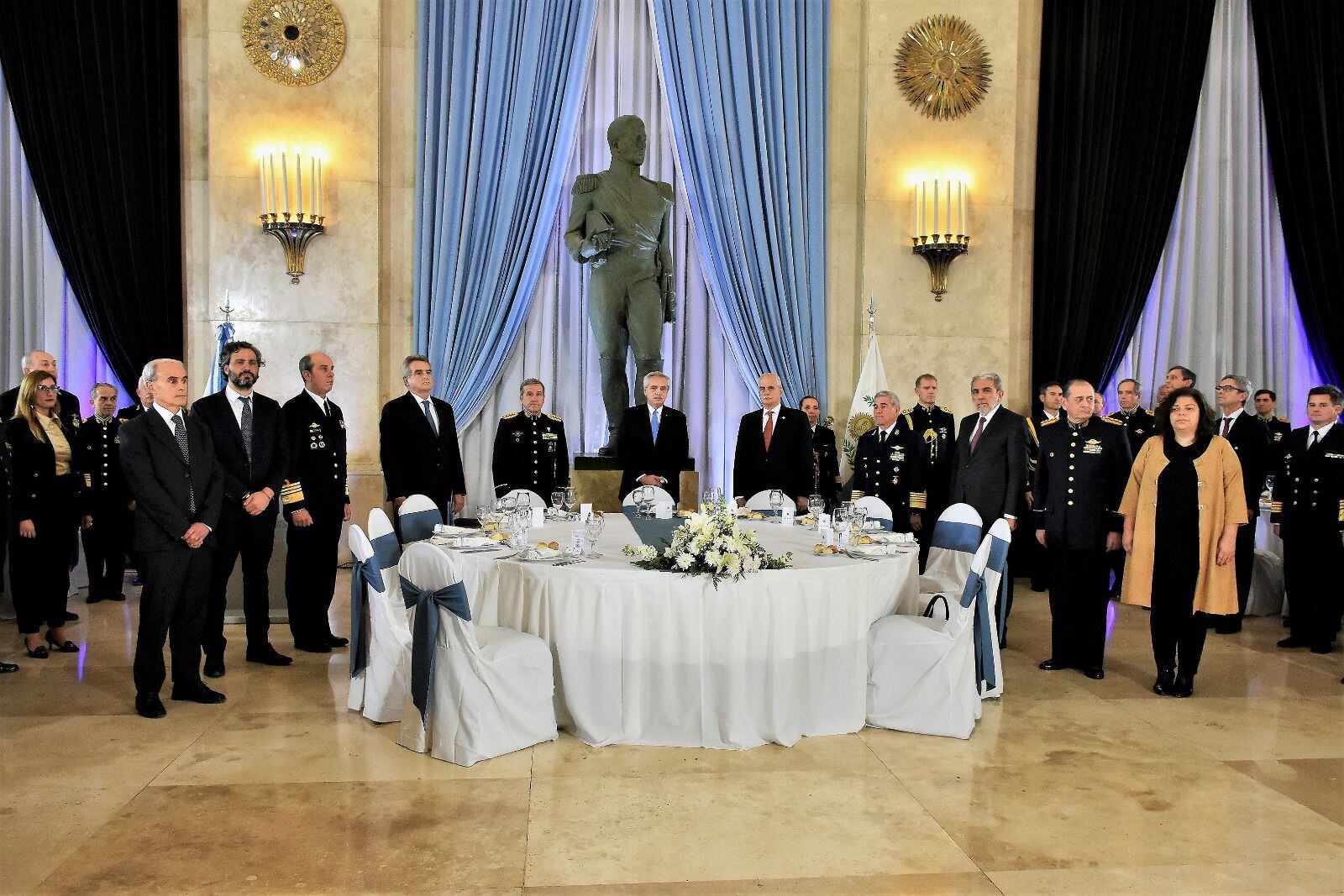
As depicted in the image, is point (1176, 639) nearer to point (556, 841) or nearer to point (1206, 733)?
point (1206, 733)

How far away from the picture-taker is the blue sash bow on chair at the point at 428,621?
3.71 m

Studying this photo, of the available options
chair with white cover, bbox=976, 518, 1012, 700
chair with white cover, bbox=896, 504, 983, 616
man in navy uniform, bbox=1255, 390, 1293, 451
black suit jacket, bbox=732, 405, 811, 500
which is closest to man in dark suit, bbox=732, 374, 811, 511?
black suit jacket, bbox=732, 405, 811, 500

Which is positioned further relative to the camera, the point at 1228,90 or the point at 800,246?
the point at 1228,90

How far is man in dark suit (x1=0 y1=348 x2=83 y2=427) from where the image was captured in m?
5.82

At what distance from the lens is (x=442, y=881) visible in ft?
9.40

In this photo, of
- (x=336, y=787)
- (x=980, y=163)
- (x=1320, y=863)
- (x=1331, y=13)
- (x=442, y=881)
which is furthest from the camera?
(x=1331, y=13)

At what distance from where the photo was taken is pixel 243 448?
4.98 meters

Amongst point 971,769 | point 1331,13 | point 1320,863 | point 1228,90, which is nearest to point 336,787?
point 971,769

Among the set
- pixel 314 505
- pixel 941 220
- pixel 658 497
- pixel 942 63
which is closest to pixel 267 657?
pixel 314 505

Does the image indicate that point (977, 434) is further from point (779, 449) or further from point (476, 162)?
point (476, 162)

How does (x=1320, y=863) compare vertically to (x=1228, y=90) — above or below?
below

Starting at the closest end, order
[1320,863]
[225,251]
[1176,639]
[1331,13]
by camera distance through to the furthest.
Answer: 1. [1320,863]
2. [1176,639]
3. [225,251]
4. [1331,13]

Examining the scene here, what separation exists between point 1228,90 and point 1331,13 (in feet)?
3.29

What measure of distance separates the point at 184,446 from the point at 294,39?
14.8ft
